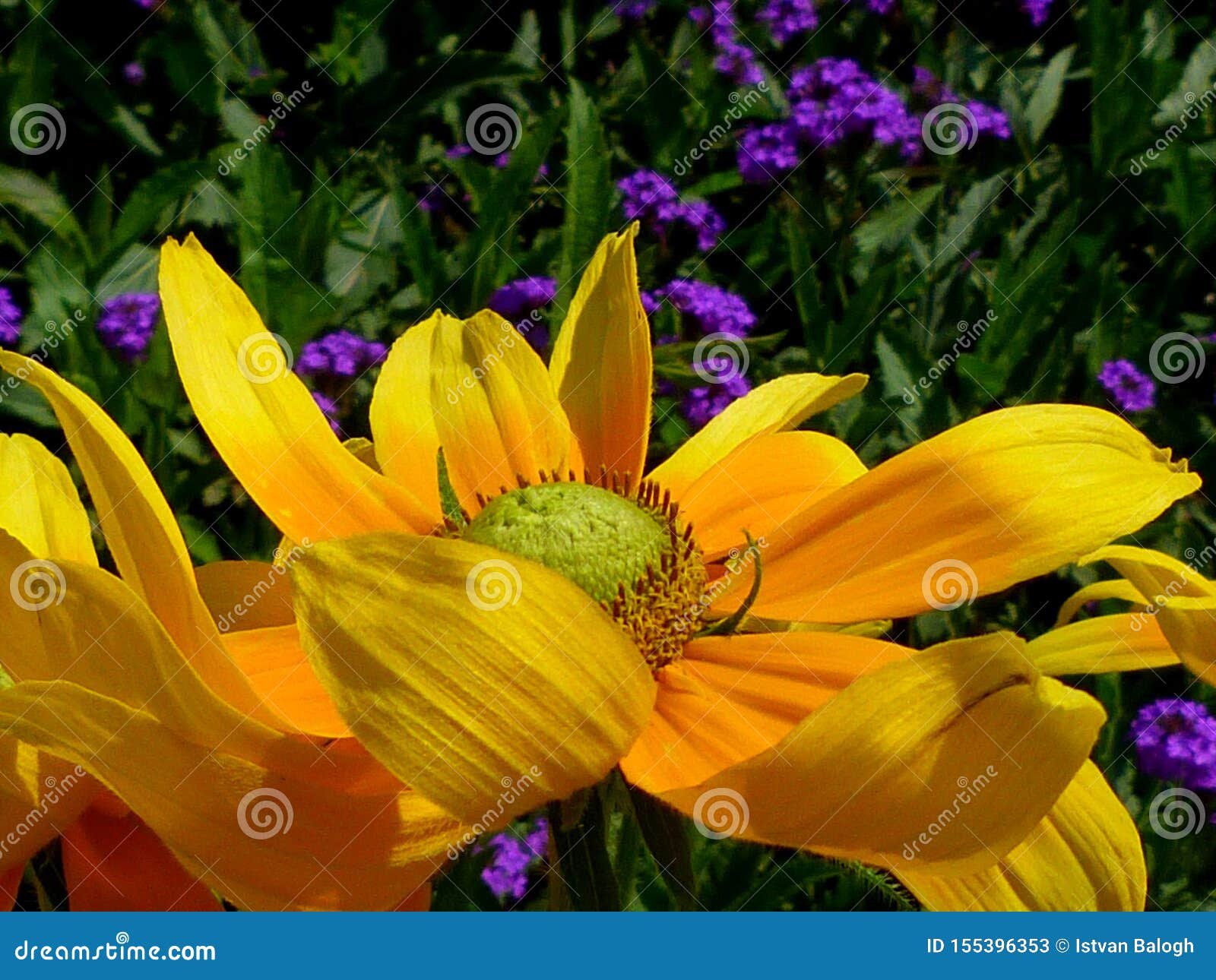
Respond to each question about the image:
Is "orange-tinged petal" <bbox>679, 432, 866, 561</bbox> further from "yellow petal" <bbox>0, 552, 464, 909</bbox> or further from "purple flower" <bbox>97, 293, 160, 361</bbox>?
"purple flower" <bbox>97, 293, 160, 361</bbox>

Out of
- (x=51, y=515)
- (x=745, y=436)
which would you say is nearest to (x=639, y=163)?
(x=745, y=436)

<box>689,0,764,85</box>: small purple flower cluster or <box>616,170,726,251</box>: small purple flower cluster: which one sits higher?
<box>689,0,764,85</box>: small purple flower cluster

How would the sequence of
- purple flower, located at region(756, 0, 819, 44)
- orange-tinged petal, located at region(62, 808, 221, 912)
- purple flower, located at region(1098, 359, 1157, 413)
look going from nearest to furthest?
orange-tinged petal, located at region(62, 808, 221, 912) → purple flower, located at region(1098, 359, 1157, 413) → purple flower, located at region(756, 0, 819, 44)

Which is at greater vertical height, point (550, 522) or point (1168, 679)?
point (1168, 679)

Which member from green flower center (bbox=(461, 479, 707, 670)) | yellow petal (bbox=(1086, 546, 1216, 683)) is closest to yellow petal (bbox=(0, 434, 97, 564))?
green flower center (bbox=(461, 479, 707, 670))

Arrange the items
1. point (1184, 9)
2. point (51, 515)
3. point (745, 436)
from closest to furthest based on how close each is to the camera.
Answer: point (51, 515) < point (745, 436) < point (1184, 9)

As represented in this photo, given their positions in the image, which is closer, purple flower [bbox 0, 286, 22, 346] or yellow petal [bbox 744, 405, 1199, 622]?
yellow petal [bbox 744, 405, 1199, 622]

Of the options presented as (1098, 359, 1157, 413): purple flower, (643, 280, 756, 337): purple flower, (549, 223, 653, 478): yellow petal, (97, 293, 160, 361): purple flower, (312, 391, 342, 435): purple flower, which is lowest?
(97, 293, 160, 361): purple flower

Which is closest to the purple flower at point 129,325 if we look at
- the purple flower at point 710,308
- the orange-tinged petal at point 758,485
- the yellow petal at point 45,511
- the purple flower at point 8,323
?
the purple flower at point 8,323

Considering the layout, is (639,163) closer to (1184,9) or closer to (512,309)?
(512,309)
